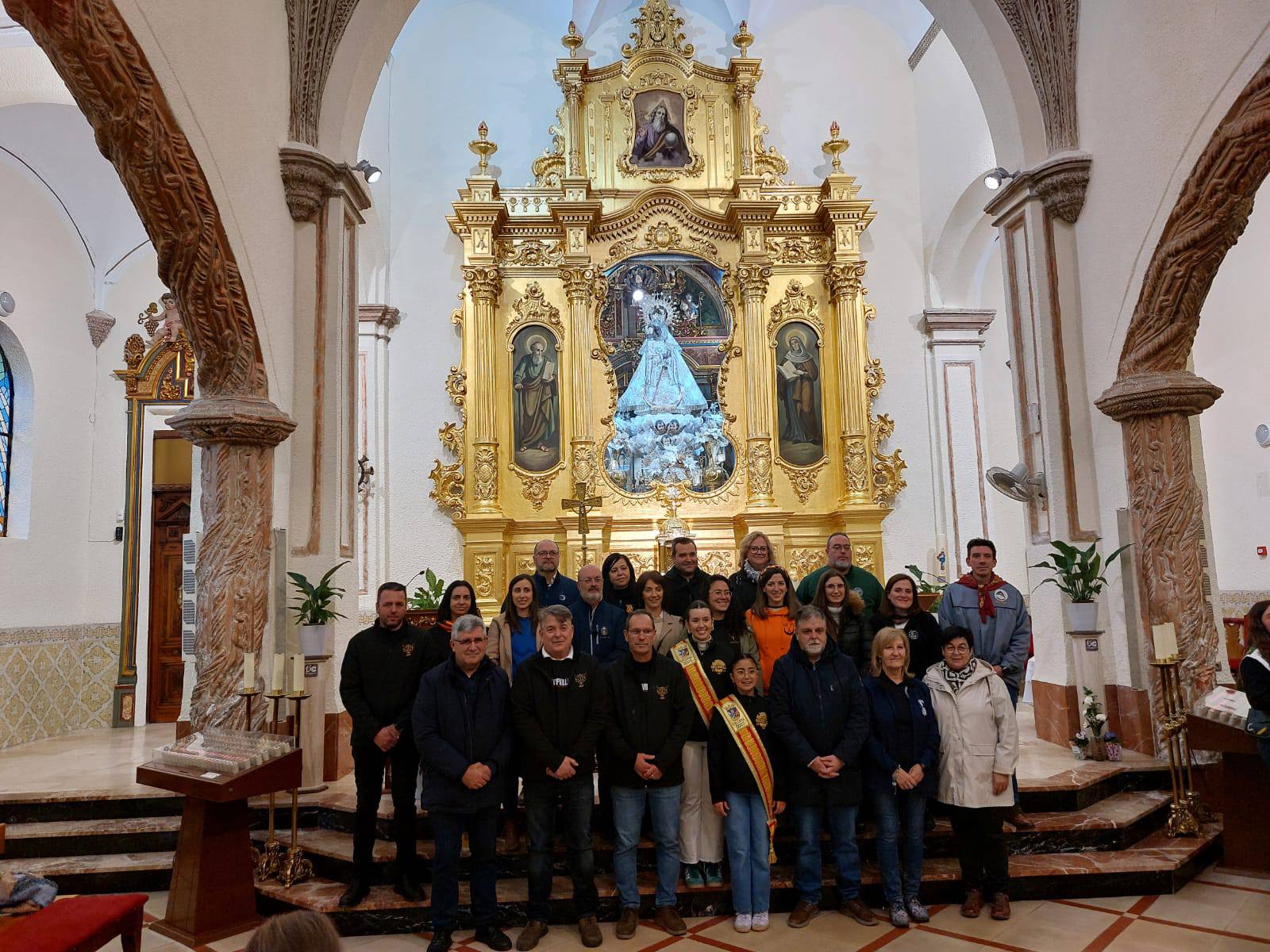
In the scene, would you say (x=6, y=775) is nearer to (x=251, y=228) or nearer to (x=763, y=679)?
(x=251, y=228)

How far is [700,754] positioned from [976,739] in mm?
1360

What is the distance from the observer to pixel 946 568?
11.0 meters

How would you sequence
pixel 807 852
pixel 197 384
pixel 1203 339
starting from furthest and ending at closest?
1. pixel 1203 339
2. pixel 197 384
3. pixel 807 852

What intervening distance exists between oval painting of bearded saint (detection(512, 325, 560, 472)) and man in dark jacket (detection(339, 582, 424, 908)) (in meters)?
6.00

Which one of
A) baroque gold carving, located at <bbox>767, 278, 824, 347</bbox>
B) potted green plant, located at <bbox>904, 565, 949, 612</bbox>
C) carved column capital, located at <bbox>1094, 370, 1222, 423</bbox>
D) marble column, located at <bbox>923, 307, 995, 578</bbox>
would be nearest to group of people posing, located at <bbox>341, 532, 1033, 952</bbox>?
potted green plant, located at <bbox>904, 565, 949, 612</bbox>

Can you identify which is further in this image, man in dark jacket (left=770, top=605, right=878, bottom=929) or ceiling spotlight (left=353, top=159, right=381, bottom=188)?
ceiling spotlight (left=353, top=159, right=381, bottom=188)

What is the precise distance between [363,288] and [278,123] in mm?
4738

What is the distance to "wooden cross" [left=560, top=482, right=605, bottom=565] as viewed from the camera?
9.56m

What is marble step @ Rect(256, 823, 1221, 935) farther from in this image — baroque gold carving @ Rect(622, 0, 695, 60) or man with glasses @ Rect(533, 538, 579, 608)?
baroque gold carving @ Rect(622, 0, 695, 60)

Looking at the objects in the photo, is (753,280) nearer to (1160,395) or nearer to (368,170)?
(368,170)

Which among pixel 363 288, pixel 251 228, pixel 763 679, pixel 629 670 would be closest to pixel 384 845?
pixel 629 670

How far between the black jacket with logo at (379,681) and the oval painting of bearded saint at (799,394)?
6879mm

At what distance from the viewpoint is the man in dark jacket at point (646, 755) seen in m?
4.52

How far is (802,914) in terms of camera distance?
4.54 meters
